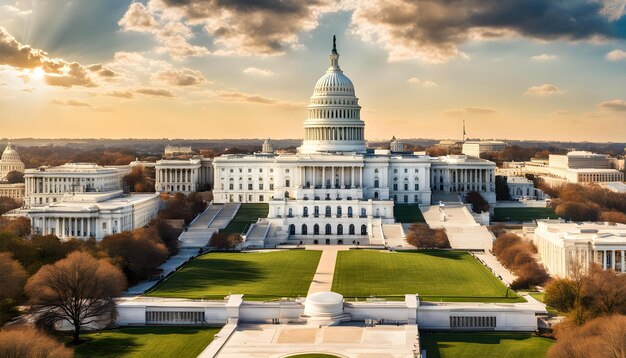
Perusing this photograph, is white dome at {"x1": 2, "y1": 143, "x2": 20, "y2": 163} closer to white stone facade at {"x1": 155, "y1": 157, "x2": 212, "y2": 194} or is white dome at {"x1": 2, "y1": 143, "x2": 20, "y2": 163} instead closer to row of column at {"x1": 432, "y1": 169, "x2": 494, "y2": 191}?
white stone facade at {"x1": 155, "y1": 157, "x2": 212, "y2": 194}

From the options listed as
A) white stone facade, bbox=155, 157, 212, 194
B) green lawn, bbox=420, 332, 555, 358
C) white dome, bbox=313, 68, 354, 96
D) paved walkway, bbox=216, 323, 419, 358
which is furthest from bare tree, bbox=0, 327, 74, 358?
white dome, bbox=313, 68, 354, 96

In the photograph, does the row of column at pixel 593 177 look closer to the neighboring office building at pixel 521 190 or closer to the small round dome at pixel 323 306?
the neighboring office building at pixel 521 190

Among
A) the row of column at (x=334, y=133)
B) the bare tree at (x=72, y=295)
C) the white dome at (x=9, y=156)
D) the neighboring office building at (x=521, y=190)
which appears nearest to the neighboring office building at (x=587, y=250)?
the bare tree at (x=72, y=295)

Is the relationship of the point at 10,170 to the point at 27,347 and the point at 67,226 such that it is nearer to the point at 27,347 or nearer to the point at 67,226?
the point at 67,226

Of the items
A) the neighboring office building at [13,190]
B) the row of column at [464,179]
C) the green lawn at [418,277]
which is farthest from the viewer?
the neighboring office building at [13,190]

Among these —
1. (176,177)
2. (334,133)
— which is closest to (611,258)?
(334,133)

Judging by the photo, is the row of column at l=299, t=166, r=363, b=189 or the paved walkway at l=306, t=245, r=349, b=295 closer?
the paved walkway at l=306, t=245, r=349, b=295
